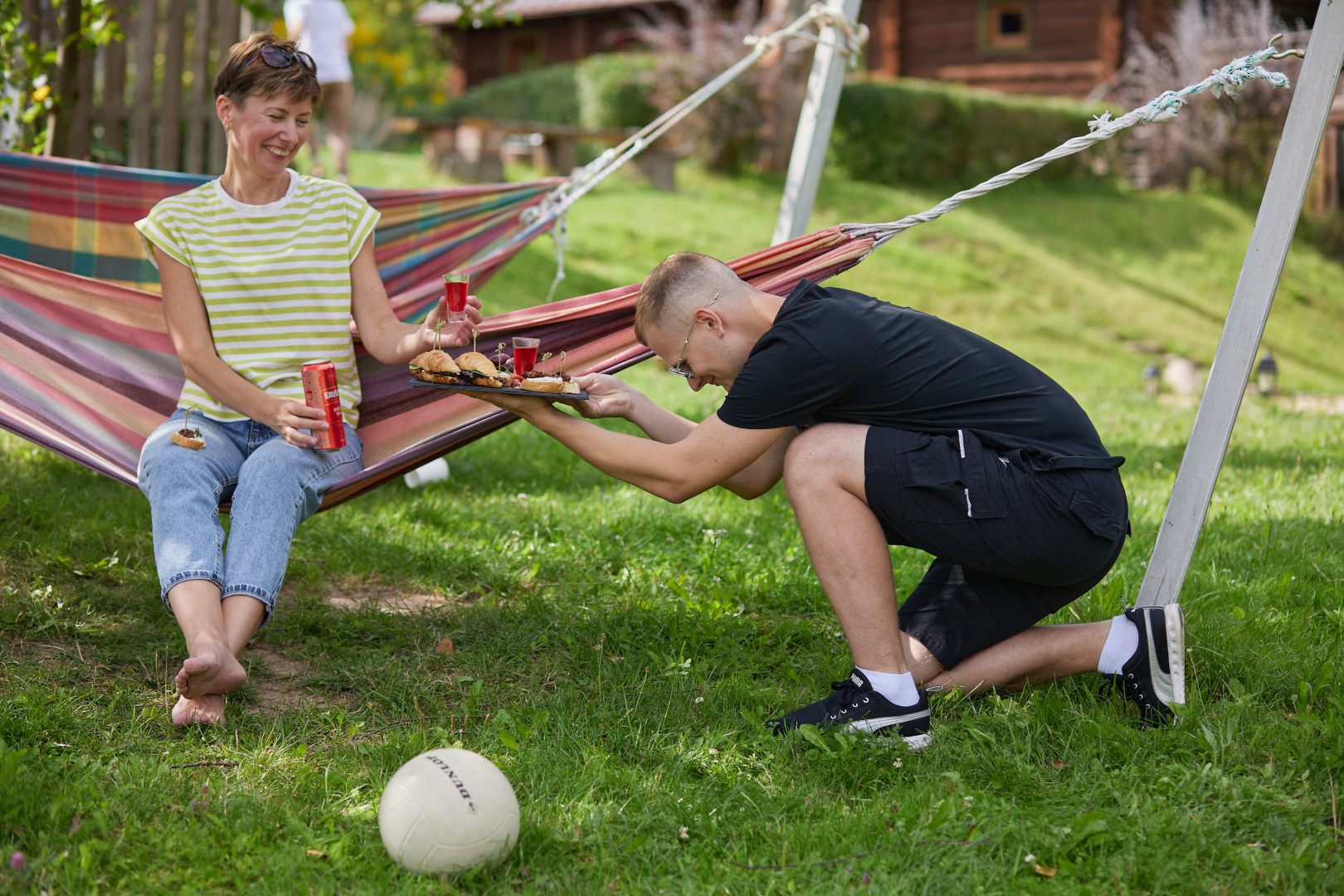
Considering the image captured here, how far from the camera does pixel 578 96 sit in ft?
49.2

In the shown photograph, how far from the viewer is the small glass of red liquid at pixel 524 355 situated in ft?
8.21

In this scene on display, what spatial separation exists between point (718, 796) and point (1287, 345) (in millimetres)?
10495

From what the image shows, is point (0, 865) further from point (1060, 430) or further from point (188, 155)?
point (188, 155)

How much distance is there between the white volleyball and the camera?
1.81m

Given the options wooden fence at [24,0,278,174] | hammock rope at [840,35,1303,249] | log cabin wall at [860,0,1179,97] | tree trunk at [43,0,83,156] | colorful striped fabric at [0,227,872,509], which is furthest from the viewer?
log cabin wall at [860,0,1179,97]

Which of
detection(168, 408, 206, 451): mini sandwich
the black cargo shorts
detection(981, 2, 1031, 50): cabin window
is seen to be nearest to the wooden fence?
detection(168, 408, 206, 451): mini sandwich

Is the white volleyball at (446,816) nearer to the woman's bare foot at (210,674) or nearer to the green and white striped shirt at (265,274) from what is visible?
the woman's bare foot at (210,674)

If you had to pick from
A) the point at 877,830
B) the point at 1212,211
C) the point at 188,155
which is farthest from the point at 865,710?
the point at 1212,211

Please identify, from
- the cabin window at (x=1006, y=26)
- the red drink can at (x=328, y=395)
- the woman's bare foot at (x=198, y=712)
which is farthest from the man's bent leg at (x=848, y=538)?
the cabin window at (x=1006, y=26)

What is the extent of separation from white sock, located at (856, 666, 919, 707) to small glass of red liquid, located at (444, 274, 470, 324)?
1219 mm

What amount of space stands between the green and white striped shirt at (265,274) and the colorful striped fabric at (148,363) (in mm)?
223

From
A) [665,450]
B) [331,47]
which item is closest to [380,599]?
[665,450]

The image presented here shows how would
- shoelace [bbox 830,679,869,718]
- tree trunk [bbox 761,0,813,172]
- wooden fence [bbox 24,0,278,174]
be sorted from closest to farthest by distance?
shoelace [bbox 830,679,869,718] < wooden fence [bbox 24,0,278,174] < tree trunk [bbox 761,0,813,172]

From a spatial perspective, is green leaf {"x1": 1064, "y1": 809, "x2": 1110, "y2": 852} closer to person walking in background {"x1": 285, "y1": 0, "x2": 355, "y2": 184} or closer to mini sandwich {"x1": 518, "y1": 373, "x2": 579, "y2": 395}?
mini sandwich {"x1": 518, "y1": 373, "x2": 579, "y2": 395}
